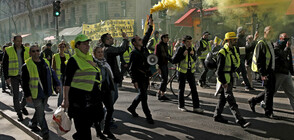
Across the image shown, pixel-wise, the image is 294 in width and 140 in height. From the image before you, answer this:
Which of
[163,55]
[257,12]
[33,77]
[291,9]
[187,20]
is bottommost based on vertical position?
[33,77]

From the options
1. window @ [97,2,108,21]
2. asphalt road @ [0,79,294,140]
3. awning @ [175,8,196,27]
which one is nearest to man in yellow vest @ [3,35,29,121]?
asphalt road @ [0,79,294,140]

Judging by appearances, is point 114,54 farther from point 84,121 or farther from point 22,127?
point 22,127

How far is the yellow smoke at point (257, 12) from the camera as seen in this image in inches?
442

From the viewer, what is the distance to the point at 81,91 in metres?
3.80

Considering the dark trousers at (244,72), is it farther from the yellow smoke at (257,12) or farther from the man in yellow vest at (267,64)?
the man in yellow vest at (267,64)

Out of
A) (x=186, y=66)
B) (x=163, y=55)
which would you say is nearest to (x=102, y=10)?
(x=163, y=55)

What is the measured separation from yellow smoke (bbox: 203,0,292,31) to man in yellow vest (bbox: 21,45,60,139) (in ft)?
28.1

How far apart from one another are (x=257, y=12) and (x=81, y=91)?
1199 centimetres

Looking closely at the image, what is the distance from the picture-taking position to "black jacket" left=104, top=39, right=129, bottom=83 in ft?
18.6

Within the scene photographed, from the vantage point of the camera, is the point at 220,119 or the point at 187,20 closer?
the point at 220,119

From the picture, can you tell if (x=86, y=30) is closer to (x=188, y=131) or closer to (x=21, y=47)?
(x=21, y=47)

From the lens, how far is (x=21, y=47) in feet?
22.4

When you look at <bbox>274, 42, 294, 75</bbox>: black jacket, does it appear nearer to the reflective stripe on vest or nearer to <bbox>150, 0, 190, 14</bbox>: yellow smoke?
<bbox>150, 0, 190, 14</bbox>: yellow smoke

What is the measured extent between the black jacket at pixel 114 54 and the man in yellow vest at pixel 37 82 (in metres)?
1.15
